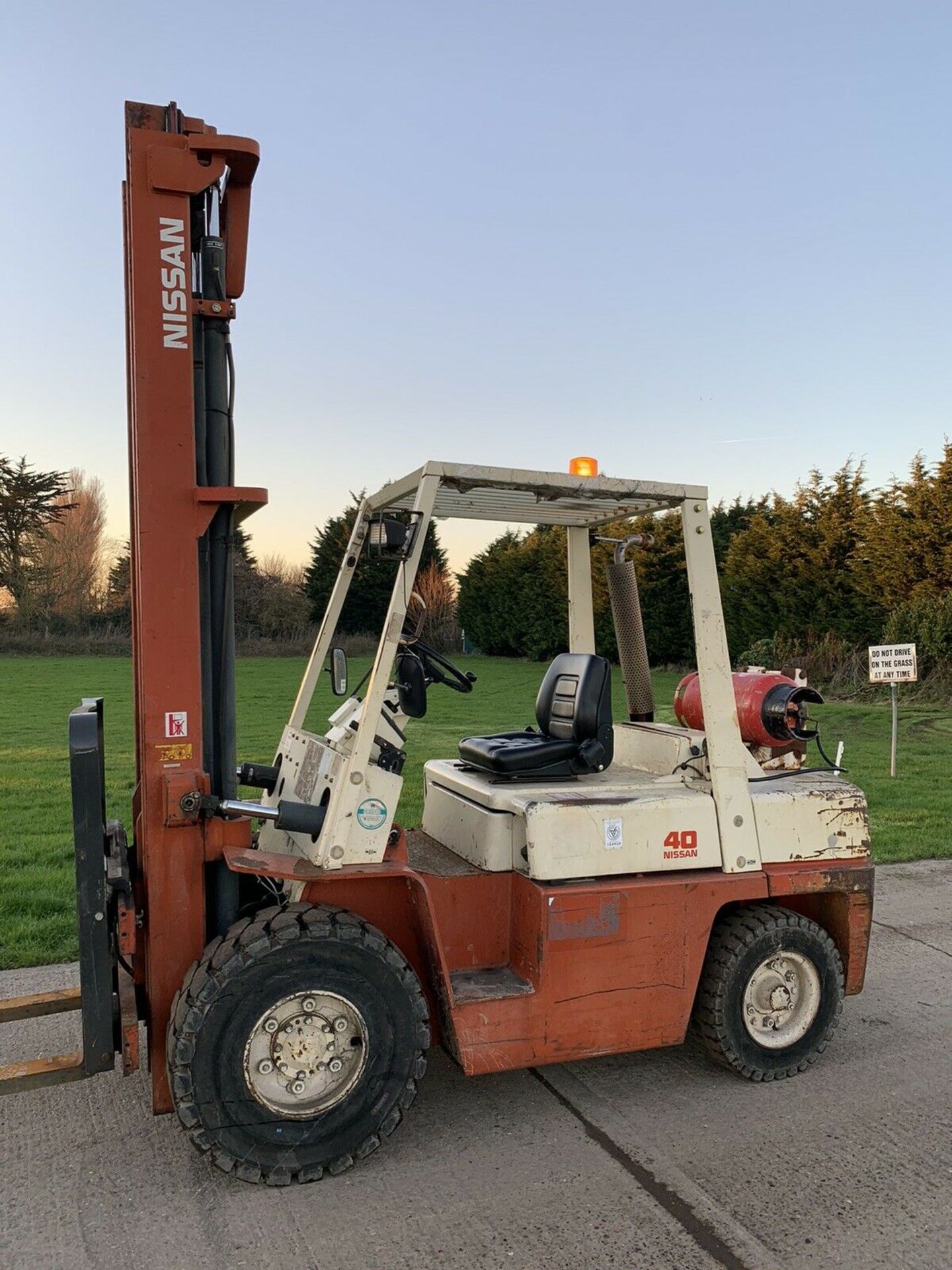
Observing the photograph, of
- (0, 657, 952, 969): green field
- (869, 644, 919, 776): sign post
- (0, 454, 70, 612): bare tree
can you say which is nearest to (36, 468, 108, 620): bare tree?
(0, 454, 70, 612): bare tree

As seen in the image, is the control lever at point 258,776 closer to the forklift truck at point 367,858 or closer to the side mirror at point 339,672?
the forklift truck at point 367,858

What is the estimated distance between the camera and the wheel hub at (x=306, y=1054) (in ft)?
11.7

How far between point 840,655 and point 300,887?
21.8 metres

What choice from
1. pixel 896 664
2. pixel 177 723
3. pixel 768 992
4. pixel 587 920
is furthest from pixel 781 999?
pixel 896 664

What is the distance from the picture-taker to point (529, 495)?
4484mm

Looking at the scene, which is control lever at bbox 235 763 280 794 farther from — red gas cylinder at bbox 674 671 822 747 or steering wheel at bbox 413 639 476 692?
red gas cylinder at bbox 674 671 822 747

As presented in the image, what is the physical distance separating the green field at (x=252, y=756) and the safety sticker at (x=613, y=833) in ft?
5.71

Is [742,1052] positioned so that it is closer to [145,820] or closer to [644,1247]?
[644,1247]

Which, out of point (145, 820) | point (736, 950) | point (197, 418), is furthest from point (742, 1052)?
point (197, 418)

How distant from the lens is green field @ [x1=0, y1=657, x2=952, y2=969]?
7273 mm

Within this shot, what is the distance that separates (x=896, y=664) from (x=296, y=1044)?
10701 mm

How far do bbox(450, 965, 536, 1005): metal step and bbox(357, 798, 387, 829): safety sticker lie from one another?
737 mm

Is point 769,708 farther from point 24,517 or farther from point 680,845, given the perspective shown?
point 24,517

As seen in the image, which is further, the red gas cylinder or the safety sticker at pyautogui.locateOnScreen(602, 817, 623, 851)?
the red gas cylinder
